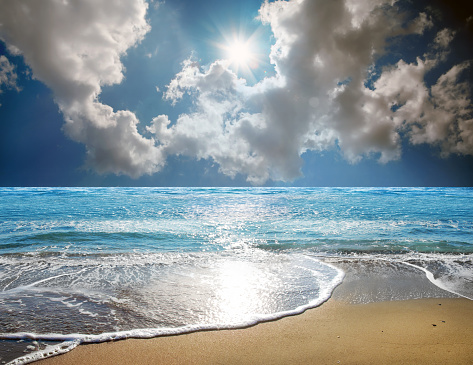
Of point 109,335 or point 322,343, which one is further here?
point 109,335

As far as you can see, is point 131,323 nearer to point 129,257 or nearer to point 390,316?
point 390,316

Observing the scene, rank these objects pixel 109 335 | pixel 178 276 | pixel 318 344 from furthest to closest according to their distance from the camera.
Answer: pixel 178 276 → pixel 109 335 → pixel 318 344

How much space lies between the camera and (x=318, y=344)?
330cm

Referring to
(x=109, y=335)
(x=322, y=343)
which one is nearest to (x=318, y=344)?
(x=322, y=343)

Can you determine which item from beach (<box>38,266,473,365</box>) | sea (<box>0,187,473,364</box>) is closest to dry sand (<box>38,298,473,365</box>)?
beach (<box>38,266,473,365</box>)

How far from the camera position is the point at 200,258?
25.7 ft

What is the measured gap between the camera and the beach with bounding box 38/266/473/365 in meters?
3.02

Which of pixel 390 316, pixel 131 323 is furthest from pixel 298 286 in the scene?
pixel 131 323

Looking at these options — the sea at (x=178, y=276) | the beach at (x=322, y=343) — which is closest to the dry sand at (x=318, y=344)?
the beach at (x=322, y=343)

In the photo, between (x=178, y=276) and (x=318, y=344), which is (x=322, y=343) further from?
(x=178, y=276)

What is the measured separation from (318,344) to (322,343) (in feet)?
0.22

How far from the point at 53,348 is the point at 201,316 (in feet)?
6.46

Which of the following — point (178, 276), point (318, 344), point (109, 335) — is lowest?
point (318, 344)

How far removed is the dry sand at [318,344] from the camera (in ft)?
9.90
